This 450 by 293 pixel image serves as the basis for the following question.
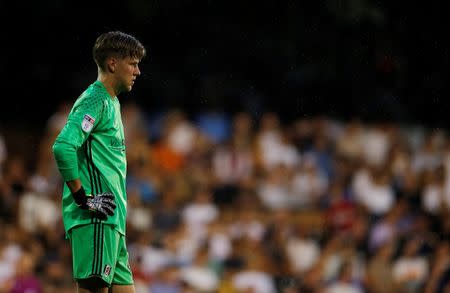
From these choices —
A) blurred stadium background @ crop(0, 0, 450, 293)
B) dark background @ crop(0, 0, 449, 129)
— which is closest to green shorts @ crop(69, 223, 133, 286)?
blurred stadium background @ crop(0, 0, 450, 293)

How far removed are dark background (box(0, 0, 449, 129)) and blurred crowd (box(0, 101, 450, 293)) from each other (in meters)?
0.72

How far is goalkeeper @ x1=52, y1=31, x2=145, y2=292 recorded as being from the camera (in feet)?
16.7

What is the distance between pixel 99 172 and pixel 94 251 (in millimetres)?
440

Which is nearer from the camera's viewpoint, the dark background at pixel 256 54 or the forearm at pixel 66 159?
the forearm at pixel 66 159

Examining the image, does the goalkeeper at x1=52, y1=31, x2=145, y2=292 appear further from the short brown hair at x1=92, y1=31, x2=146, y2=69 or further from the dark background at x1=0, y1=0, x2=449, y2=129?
the dark background at x1=0, y1=0, x2=449, y2=129

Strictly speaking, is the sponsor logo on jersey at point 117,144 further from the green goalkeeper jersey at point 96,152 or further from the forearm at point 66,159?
the forearm at point 66,159

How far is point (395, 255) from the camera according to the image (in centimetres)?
1202

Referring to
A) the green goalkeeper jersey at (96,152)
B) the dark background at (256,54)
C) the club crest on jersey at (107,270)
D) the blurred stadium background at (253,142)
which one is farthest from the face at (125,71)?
the dark background at (256,54)

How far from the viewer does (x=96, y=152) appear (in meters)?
5.26

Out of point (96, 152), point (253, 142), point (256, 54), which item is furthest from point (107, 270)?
point (256, 54)

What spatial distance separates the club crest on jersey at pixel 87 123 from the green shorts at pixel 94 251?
0.53 meters

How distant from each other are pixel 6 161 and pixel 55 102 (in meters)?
2.05

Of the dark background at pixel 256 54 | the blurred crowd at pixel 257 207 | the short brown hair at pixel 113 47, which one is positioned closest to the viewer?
the short brown hair at pixel 113 47

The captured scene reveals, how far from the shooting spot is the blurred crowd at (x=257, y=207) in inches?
443
